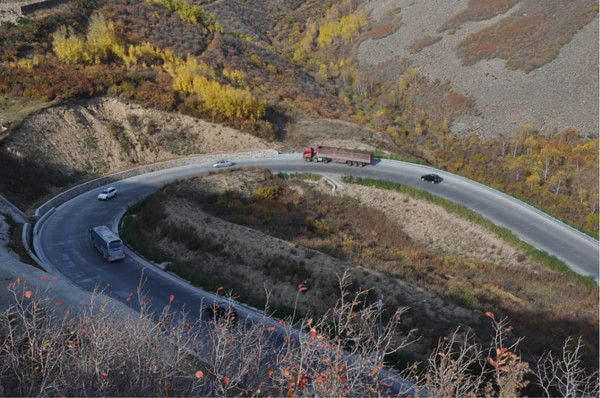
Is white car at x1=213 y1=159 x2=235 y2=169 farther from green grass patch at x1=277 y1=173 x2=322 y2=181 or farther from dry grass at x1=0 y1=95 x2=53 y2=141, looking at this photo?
dry grass at x1=0 y1=95 x2=53 y2=141

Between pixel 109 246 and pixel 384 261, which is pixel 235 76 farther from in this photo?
pixel 384 261

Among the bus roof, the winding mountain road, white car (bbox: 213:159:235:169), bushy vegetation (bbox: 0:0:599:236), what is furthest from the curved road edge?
bushy vegetation (bbox: 0:0:599:236)

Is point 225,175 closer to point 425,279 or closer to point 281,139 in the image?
point 281,139

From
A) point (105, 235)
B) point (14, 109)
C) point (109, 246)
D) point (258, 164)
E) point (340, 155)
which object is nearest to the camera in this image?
point (109, 246)

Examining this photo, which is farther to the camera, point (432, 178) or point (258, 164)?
point (258, 164)

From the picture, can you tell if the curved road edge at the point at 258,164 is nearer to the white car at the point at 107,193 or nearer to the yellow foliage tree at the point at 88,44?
the white car at the point at 107,193

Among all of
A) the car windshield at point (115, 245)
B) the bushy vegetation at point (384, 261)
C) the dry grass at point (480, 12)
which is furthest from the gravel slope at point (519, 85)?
the car windshield at point (115, 245)

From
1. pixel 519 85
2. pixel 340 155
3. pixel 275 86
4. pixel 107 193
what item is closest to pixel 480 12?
pixel 519 85
